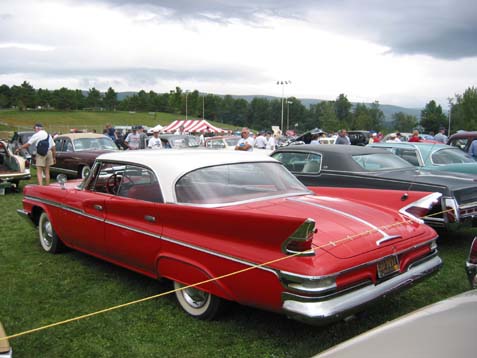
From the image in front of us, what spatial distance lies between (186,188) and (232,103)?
488 feet

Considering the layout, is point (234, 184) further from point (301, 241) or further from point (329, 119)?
point (329, 119)

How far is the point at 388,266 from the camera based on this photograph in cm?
343

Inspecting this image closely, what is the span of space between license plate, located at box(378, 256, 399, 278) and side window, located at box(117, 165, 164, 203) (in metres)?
1.90

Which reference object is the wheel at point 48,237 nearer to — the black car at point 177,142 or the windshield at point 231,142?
the black car at point 177,142

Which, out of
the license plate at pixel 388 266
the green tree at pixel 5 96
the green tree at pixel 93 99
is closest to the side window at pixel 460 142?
the license plate at pixel 388 266

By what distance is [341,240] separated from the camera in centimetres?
327

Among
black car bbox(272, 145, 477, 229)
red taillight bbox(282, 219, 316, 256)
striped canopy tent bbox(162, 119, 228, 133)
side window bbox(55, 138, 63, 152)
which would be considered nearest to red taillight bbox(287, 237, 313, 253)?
red taillight bbox(282, 219, 316, 256)

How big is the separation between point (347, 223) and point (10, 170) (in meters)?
11.0

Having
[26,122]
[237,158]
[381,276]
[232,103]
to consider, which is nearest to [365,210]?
[381,276]

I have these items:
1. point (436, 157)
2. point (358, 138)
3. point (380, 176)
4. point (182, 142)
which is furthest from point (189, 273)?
point (358, 138)

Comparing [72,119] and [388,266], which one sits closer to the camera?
[388,266]

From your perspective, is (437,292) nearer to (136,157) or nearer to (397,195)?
(397,195)

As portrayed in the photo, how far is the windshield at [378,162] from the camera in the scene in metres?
7.20

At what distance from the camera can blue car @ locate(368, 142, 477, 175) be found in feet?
27.8
